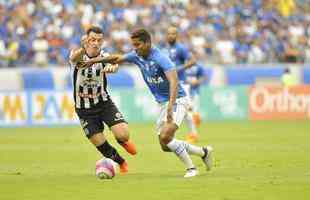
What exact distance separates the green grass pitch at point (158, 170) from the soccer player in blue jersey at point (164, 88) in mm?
438

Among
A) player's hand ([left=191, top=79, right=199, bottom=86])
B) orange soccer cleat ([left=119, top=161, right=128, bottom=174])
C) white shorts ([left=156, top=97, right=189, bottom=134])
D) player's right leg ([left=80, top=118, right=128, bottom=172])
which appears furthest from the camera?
player's hand ([left=191, top=79, right=199, bottom=86])

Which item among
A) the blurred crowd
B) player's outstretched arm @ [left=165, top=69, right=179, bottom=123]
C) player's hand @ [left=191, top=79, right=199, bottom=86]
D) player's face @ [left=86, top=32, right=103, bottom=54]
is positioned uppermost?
the blurred crowd

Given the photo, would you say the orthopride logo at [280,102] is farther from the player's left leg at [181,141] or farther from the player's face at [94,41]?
the player's face at [94,41]

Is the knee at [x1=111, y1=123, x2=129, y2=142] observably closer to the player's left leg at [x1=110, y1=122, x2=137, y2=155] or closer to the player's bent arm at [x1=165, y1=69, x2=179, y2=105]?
the player's left leg at [x1=110, y1=122, x2=137, y2=155]

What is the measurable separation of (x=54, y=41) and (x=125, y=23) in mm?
3594

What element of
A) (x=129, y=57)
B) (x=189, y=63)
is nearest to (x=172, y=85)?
(x=129, y=57)

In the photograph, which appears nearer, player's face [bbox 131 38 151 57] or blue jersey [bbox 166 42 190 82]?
player's face [bbox 131 38 151 57]

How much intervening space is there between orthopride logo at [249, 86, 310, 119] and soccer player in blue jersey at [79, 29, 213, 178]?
64.1 ft

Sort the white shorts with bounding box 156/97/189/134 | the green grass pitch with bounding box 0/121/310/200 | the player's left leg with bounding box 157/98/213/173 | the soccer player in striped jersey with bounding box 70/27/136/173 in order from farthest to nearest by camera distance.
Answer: the soccer player in striped jersey with bounding box 70/27/136/173
the white shorts with bounding box 156/97/189/134
the player's left leg with bounding box 157/98/213/173
the green grass pitch with bounding box 0/121/310/200

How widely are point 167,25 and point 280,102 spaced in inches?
260

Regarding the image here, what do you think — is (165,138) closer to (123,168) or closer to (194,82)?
(123,168)

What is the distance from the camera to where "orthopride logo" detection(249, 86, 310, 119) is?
33844mm

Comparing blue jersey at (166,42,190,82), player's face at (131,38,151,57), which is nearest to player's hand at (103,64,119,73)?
player's face at (131,38,151,57)

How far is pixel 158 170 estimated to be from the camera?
15.7 m
